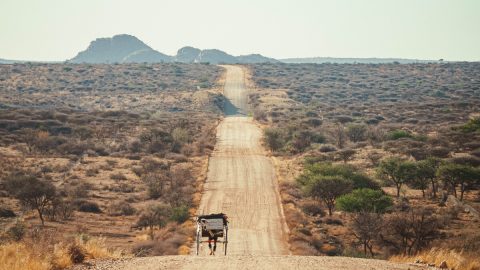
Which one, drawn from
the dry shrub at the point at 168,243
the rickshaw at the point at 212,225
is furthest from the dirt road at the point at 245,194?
the rickshaw at the point at 212,225

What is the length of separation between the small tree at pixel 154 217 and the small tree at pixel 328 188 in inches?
374

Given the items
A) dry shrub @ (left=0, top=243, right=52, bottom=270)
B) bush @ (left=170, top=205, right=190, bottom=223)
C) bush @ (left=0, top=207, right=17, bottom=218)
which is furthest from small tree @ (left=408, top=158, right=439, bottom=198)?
dry shrub @ (left=0, top=243, right=52, bottom=270)

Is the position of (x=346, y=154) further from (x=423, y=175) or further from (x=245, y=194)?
(x=245, y=194)

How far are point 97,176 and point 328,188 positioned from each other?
19.9m

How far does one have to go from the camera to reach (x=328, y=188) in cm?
3125

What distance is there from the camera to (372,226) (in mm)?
23297

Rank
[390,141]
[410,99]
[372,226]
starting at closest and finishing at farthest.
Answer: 1. [372,226]
2. [390,141]
3. [410,99]

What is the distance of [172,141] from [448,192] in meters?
31.0

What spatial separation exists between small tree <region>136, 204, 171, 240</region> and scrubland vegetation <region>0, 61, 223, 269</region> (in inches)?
2.4

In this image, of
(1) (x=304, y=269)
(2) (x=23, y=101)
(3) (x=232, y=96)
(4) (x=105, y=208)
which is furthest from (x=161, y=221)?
(3) (x=232, y=96)

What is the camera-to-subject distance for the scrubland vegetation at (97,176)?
20594 mm

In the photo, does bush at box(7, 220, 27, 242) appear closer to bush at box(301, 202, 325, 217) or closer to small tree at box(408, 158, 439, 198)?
bush at box(301, 202, 325, 217)

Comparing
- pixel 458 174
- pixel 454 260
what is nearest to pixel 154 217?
pixel 454 260

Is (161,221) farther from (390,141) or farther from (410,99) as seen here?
(410,99)
